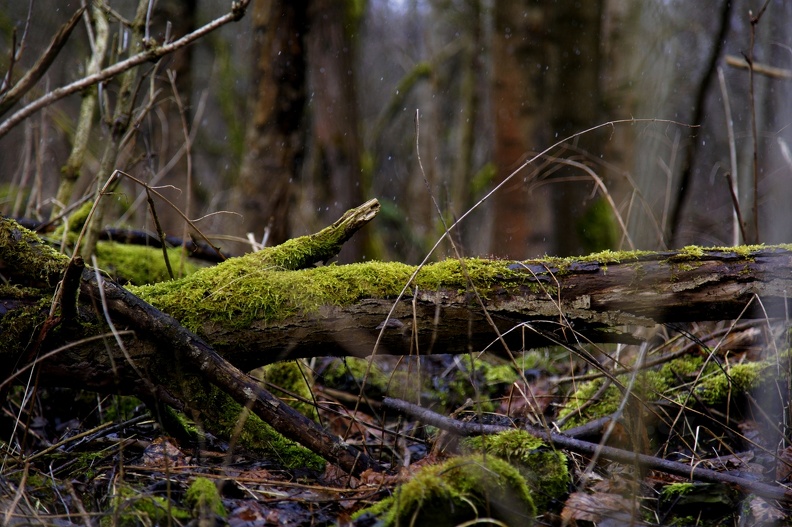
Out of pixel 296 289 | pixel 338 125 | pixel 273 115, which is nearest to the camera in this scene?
pixel 296 289

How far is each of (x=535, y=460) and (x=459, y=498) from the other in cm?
52

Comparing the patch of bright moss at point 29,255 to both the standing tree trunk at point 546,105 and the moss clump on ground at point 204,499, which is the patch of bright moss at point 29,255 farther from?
the standing tree trunk at point 546,105

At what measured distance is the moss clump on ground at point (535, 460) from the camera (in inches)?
81.3

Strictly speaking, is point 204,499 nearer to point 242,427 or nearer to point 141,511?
point 141,511

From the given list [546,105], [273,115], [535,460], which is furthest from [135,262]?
[546,105]

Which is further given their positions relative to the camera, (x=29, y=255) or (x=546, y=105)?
(x=546, y=105)

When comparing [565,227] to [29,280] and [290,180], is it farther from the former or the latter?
[29,280]

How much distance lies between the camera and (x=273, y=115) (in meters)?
5.99

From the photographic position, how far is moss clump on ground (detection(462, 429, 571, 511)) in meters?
2.06

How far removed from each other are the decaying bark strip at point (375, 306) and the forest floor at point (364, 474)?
0.68ft

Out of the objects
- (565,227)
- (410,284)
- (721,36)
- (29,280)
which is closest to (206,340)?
(29,280)

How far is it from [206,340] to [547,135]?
483cm

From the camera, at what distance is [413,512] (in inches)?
66.7

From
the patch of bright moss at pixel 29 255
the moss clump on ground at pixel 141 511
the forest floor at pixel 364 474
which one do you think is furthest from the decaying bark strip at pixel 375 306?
the moss clump on ground at pixel 141 511
